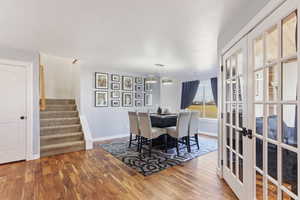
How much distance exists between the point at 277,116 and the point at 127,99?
15.5 feet

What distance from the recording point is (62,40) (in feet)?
8.84

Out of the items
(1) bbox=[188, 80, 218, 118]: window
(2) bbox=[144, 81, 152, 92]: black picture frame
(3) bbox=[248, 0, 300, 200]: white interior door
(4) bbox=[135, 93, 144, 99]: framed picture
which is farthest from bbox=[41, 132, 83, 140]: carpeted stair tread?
(1) bbox=[188, 80, 218, 118]: window

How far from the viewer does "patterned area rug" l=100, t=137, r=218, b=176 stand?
284 centimetres

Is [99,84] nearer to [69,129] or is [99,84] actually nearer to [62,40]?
[69,129]

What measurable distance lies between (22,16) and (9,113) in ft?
7.09

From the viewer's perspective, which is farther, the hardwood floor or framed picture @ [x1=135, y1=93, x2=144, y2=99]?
framed picture @ [x1=135, y1=93, x2=144, y2=99]

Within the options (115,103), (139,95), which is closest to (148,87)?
(139,95)

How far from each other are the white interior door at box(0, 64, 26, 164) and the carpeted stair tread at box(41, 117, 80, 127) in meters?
0.84

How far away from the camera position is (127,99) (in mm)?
5570

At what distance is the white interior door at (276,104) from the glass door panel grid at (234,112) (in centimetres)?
28

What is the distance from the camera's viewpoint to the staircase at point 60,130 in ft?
12.0

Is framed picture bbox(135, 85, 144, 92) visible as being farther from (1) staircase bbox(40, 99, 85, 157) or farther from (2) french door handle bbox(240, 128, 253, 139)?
(2) french door handle bbox(240, 128, 253, 139)

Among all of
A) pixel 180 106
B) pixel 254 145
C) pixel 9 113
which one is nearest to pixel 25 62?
pixel 9 113

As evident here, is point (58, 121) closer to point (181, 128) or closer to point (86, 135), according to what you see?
point (86, 135)
